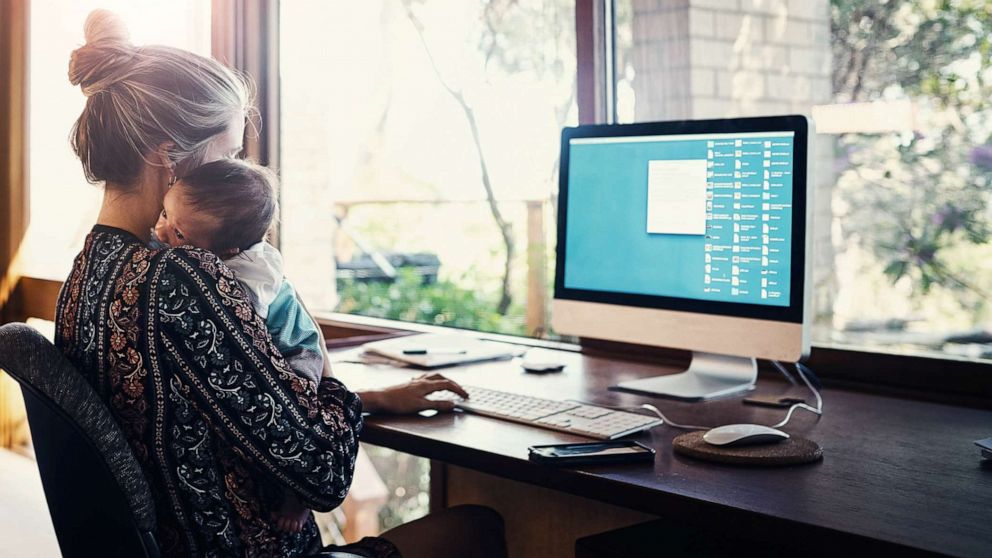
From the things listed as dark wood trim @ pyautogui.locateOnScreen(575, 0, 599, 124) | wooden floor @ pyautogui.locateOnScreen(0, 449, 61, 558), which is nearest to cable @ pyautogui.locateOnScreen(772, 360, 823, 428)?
dark wood trim @ pyautogui.locateOnScreen(575, 0, 599, 124)

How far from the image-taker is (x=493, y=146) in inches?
120

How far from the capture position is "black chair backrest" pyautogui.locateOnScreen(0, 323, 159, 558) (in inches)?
47.9

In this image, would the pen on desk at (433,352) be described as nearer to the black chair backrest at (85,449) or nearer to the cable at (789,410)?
the cable at (789,410)

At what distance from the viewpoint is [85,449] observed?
122 centimetres

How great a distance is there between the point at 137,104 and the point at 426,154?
79.1 inches

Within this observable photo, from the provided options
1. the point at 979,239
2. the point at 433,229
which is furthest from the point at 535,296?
the point at 979,239

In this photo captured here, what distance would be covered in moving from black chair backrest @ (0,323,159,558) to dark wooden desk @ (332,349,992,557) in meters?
0.43

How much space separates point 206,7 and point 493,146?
1035 mm

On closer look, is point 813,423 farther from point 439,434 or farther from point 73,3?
point 73,3

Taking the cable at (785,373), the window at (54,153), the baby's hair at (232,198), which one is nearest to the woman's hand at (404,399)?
the baby's hair at (232,198)

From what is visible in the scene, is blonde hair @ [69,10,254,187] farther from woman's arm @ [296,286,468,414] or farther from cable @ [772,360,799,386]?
cable @ [772,360,799,386]

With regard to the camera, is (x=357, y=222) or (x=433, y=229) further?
(x=357, y=222)

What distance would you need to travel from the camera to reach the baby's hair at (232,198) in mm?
1394

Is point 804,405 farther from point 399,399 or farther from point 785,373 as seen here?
point 399,399
